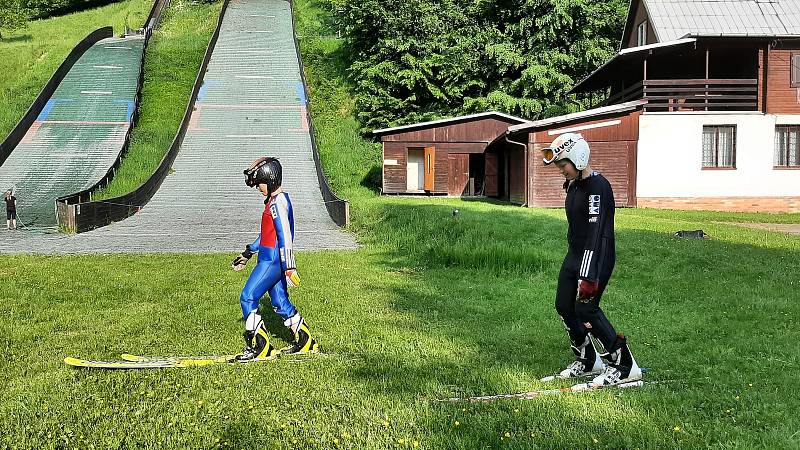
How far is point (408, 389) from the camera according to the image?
16.5 ft

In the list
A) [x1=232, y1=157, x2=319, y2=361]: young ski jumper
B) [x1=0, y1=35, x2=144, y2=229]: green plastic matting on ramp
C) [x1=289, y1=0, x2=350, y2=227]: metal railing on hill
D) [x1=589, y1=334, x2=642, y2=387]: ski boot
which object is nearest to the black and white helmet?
[x1=232, y1=157, x2=319, y2=361]: young ski jumper

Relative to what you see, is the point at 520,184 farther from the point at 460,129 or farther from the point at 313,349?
the point at 313,349

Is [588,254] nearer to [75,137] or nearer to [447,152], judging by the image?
[447,152]

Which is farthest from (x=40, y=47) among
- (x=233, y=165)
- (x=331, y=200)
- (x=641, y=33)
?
(x=641, y=33)

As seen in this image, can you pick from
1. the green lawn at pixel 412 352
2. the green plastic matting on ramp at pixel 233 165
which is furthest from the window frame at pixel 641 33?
the green lawn at pixel 412 352

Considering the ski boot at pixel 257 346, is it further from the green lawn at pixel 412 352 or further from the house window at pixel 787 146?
the house window at pixel 787 146

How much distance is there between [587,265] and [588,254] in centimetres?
8

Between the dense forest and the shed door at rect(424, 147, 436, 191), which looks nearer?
the shed door at rect(424, 147, 436, 191)

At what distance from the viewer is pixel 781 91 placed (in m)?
24.3

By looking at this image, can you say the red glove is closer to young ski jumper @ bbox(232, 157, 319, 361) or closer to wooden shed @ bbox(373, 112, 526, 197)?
young ski jumper @ bbox(232, 157, 319, 361)

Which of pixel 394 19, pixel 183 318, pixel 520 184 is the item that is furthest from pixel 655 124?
pixel 183 318

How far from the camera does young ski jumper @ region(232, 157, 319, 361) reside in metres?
5.88

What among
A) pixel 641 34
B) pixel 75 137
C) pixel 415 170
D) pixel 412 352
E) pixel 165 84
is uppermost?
pixel 641 34

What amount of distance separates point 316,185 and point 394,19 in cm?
1410
